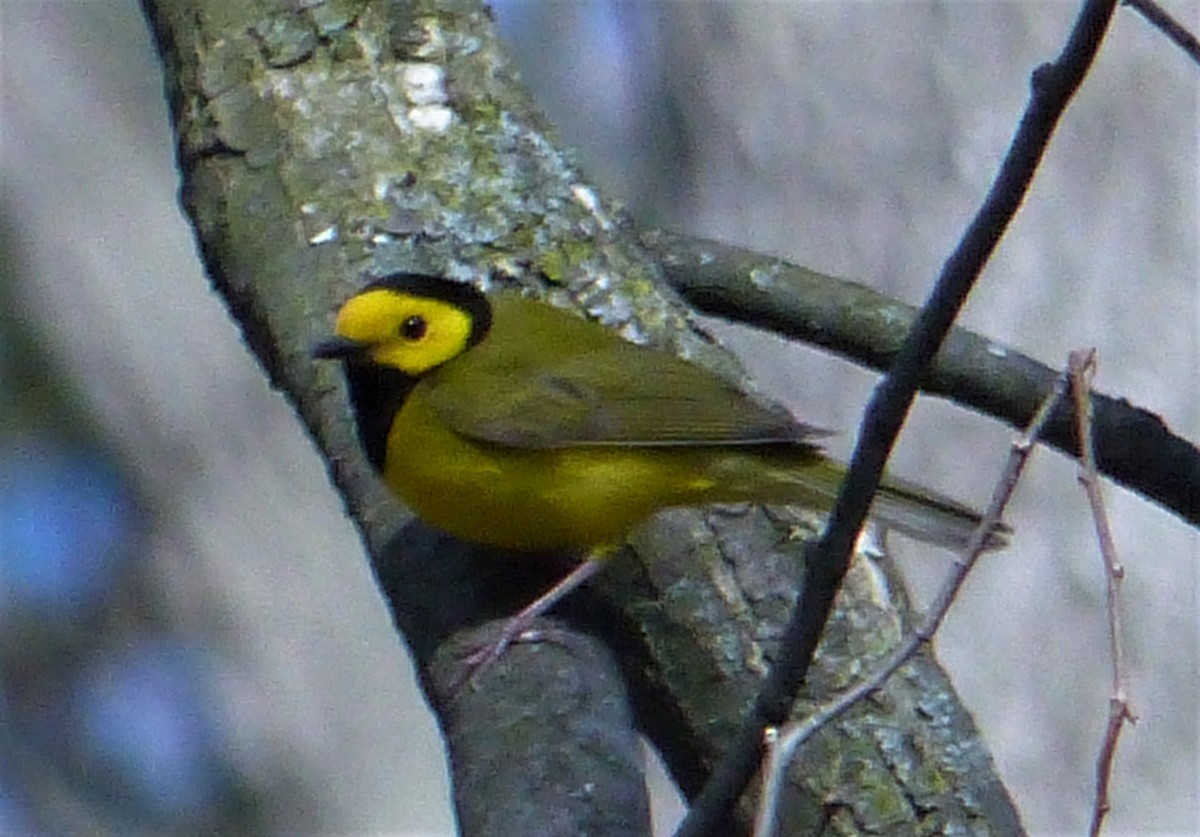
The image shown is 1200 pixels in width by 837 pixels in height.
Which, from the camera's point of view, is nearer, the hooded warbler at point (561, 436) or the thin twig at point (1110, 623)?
the thin twig at point (1110, 623)

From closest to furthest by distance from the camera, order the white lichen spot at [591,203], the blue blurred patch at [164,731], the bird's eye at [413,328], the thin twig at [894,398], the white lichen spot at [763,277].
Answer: the thin twig at [894,398]
the bird's eye at [413,328]
the white lichen spot at [591,203]
the white lichen spot at [763,277]
the blue blurred patch at [164,731]

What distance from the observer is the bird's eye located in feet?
11.2

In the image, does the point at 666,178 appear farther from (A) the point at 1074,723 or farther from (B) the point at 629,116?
(A) the point at 1074,723

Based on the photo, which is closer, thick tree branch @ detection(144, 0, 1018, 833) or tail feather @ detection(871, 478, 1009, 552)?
thick tree branch @ detection(144, 0, 1018, 833)

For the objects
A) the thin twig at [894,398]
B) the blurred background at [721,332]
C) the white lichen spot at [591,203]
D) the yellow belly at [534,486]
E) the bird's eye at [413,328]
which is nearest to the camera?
the thin twig at [894,398]

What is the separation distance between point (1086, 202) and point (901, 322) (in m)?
1.42

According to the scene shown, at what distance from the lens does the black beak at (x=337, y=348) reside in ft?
10.7

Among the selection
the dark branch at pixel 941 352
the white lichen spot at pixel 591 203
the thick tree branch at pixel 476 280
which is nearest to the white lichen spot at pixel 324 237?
the thick tree branch at pixel 476 280

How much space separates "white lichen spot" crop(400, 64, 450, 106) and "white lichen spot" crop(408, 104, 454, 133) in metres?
0.01

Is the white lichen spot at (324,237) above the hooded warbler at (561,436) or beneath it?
above

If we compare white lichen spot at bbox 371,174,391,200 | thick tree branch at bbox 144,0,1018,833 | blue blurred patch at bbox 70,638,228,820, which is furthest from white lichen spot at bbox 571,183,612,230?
blue blurred patch at bbox 70,638,228,820

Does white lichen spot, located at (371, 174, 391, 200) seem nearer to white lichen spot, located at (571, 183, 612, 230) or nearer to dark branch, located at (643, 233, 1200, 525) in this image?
white lichen spot, located at (571, 183, 612, 230)

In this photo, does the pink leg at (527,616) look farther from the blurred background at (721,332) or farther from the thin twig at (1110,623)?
the blurred background at (721,332)

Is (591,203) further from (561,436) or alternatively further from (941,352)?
(941,352)
